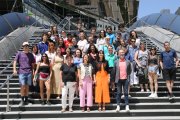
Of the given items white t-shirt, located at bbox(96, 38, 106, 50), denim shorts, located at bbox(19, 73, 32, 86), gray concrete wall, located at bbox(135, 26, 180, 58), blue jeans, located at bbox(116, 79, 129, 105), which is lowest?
blue jeans, located at bbox(116, 79, 129, 105)

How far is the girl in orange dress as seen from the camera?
11320mm

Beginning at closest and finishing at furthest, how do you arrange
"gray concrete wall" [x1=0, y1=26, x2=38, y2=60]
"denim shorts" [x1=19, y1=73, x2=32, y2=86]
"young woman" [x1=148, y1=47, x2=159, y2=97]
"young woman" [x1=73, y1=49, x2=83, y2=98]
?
"denim shorts" [x1=19, y1=73, x2=32, y2=86]
"young woman" [x1=73, y1=49, x2=83, y2=98]
"young woman" [x1=148, y1=47, x2=159, y2=97]
"gray concrete wall" [x1=0, y1=26, x2=38, y2=60]

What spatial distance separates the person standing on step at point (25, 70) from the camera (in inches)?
454

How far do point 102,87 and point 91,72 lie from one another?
19.8 inches

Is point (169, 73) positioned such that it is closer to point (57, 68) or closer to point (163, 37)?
point (57, 68)

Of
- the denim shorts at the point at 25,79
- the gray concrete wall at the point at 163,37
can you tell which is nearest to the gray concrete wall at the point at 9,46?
the denim shorts at the point at 25,79

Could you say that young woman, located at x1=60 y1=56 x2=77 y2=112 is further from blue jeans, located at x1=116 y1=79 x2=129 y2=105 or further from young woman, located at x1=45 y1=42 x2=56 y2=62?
blue jeans, located at x1=116 y1=79 x2=129 y2=105

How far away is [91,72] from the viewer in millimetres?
11398

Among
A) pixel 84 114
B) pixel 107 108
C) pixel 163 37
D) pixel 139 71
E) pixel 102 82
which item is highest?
pixel 163 37

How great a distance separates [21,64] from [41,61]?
58cm

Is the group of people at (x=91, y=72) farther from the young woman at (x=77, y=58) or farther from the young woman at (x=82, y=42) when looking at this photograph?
the young woman at (x=82, y=42)

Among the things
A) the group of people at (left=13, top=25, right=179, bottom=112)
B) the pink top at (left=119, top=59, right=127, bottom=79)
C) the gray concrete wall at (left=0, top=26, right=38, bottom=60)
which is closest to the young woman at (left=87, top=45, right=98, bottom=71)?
the group of people at (left=13, top=25, right=179, bottom=112)

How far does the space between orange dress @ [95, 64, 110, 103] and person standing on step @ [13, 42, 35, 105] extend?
188 cm

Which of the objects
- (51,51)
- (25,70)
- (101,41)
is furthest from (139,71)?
(25,70)
